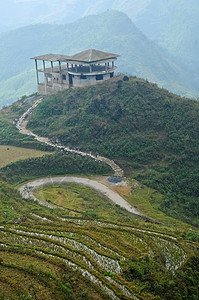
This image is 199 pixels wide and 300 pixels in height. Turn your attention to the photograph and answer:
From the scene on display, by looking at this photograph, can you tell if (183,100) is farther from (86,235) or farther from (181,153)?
(86,235)

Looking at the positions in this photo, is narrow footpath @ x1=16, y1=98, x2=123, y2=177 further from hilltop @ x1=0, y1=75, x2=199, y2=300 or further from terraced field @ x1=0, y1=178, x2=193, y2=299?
terraced field @ x1=0, y1=178, x2=193, y2=299

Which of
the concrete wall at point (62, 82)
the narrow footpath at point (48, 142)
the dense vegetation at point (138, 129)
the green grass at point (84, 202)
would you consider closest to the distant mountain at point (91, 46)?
the concrete wall at point (62, 82)

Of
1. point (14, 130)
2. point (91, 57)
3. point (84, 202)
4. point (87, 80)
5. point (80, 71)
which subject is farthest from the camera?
point (80, 71)

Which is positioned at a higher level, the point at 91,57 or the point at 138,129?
the point at 91,57

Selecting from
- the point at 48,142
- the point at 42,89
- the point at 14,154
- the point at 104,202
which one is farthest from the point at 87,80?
the point at 104,202

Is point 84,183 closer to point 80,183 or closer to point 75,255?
point 80,183

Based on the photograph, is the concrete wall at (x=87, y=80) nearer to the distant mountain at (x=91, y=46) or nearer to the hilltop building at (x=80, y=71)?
the hilltop building at (x=80, y=71)
